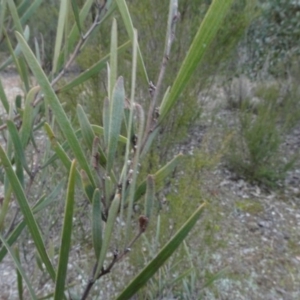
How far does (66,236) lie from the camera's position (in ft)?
1.30

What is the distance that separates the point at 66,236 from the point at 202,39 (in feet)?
0.68

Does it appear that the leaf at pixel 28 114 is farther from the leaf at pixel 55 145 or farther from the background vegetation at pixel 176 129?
the leaf at pixel 55 145

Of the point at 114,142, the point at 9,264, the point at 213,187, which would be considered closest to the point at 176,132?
the point at 213,187

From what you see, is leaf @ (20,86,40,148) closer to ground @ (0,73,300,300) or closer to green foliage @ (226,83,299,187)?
ground @ (0,73,300,300)

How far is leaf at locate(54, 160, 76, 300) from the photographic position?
0.38m

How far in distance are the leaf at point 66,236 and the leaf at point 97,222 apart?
35 millimetres

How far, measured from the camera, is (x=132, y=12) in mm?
3412

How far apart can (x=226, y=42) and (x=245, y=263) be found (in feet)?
5.69

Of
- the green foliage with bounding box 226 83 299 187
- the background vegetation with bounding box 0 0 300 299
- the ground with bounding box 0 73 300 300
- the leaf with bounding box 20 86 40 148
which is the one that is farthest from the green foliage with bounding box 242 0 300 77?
the leaf with bounding box 20 86 40 148

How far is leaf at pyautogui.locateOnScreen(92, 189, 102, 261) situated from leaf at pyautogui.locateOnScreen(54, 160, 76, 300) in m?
0.03

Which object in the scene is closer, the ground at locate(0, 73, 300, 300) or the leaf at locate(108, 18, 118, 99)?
the leaf at locate(108, 18, 118, 99)

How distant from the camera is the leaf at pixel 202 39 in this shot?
38cm

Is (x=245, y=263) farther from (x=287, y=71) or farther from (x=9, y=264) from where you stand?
(x=287, y=71)

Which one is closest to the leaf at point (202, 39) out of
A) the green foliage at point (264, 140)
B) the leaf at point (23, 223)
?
the leaf at point (23, 223)
